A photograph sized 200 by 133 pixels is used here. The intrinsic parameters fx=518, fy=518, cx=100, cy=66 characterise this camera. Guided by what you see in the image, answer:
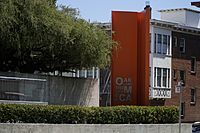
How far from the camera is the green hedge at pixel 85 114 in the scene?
20645 mm

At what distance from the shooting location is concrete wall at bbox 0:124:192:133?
20.0 metres

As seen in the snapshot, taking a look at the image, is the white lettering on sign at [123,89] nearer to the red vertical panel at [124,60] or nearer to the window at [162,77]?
the red vertical panel at [124,60]

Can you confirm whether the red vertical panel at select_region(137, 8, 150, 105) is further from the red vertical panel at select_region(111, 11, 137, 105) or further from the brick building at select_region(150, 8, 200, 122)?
the brick building at select_region(150, 8, 200, 122)

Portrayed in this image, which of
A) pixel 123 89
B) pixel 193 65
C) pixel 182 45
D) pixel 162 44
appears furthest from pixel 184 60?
pixel 123 89

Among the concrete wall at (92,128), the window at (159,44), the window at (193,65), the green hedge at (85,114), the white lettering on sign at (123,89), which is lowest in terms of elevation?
the concrete wall at (92,128)

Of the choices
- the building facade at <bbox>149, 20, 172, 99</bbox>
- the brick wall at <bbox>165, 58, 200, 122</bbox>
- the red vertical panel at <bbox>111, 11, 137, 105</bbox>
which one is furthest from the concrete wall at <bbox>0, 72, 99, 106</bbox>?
the brick wall at <bbox>165, 58, 200, 122</bbox>

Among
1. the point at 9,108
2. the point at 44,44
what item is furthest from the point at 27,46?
the point at 9,108

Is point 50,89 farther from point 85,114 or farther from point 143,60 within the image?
point 143,60

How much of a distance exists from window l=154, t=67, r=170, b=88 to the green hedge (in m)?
25.0

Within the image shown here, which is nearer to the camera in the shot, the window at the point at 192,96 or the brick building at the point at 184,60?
the brick building at the point at 184,60

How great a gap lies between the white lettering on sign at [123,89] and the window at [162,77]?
23327 millimetres

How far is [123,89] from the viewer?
96.3ft

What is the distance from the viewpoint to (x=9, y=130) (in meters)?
19.6

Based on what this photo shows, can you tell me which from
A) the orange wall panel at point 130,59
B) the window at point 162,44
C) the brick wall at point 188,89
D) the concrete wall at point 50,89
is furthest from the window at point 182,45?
the concrete wall at point 50,89
